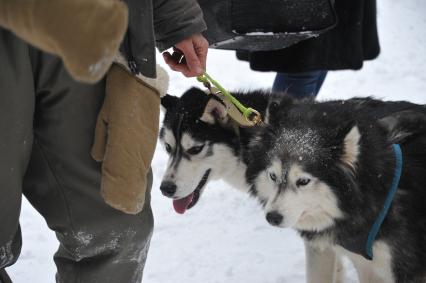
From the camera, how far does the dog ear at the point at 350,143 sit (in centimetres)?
183

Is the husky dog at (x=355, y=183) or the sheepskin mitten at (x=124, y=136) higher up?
the sheepskin mitten at (x=124, y=136)

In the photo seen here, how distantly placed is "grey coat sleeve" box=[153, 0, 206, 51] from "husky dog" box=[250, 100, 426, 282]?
2.43 ft

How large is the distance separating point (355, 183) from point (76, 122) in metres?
1.12

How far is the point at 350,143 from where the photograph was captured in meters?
1.85

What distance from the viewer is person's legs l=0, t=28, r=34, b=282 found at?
107 cm

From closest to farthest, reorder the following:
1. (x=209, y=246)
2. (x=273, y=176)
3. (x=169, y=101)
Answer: (x=273, y=176) < (x=169, y=101) < (x=209, y=246)

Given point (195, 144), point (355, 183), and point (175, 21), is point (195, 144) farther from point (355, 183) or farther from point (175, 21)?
point (175, 21)

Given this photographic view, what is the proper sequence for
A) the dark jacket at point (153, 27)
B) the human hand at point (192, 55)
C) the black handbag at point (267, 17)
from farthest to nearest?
the black handbag at point (267, 17) < the human hand at point (192, 55) < the dark jacket at point (153, 27)

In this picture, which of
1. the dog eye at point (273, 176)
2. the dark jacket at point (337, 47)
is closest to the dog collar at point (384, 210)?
the dog eye at point (273, 176)

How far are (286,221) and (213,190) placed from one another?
1470mm

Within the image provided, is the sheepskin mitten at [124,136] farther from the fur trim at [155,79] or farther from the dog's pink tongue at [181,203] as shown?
the dog's pink tongue at [181,203]

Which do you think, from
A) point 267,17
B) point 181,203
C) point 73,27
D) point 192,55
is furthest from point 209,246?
point 73,27

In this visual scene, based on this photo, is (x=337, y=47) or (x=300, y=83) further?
(x=300, y=83)

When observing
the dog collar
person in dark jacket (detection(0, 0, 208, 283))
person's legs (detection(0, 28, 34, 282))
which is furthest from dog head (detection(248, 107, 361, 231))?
person's legs (detection(0, 28, 34, 282))
